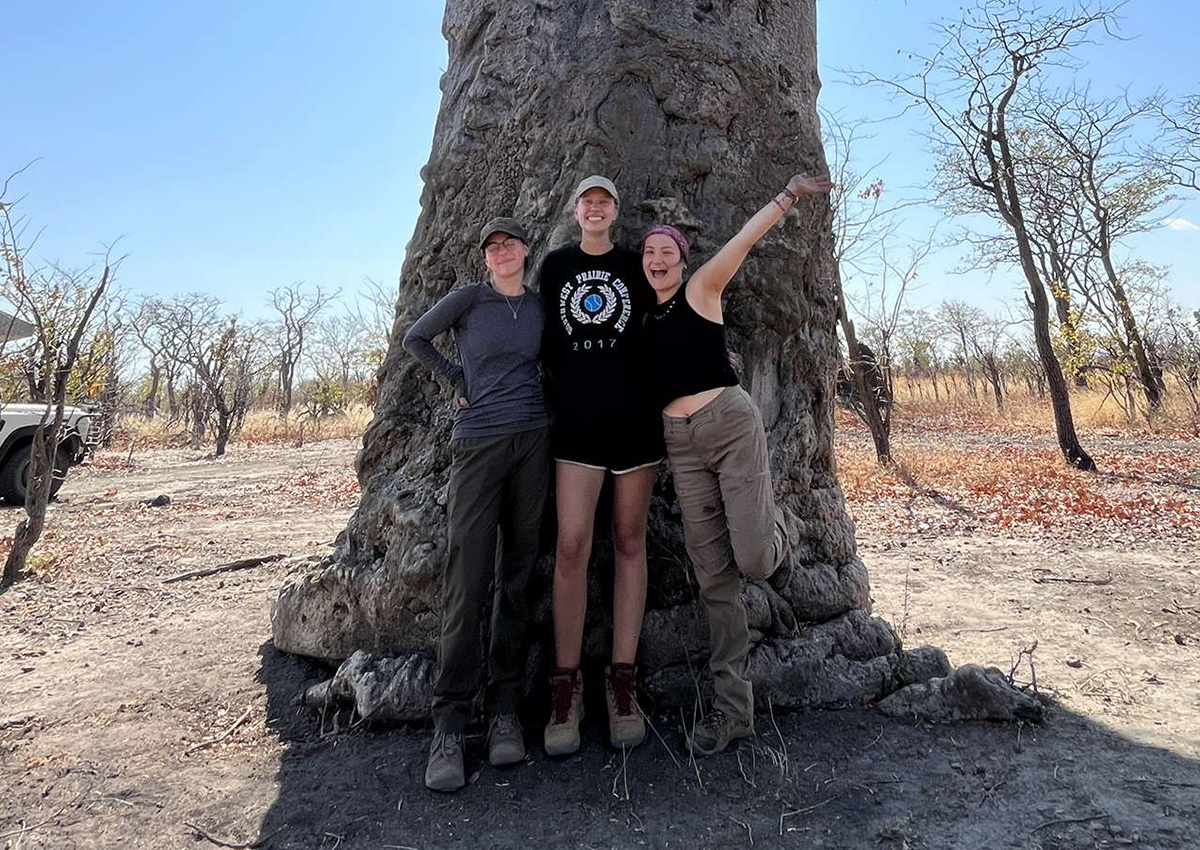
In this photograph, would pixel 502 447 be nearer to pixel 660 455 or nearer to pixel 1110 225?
pixel 660 455

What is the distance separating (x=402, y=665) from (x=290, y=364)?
2971 cm

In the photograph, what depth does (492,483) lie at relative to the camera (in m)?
2.56

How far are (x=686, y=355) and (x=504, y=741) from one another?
1.41m

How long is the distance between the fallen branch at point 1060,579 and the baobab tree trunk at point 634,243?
2.23m

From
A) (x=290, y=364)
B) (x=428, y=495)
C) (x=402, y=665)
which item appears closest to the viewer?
(x=402, y=665)

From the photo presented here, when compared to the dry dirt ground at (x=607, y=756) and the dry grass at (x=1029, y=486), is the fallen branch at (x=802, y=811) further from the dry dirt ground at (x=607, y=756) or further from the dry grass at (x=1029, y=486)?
the dry grass at (x=1029, y=486)

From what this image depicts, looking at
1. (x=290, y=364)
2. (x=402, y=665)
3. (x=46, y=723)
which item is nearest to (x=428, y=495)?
(x=402, y=665)

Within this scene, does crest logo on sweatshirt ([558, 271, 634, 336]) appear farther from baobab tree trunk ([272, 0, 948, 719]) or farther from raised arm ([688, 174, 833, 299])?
baobab tree trunk ([272, 0, 948, 719])

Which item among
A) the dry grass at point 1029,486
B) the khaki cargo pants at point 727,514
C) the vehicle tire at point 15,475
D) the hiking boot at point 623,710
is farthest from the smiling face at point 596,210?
the vehicle tire at point 15,475

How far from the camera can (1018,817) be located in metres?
2.23

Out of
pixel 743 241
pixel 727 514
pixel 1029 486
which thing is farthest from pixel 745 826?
pixel 1029 486

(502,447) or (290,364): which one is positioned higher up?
(290,364)

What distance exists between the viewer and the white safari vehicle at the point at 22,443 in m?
8.42

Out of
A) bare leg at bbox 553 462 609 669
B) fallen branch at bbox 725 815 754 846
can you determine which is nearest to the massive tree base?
Answer: bare leg at bbox 553 462 609 669
